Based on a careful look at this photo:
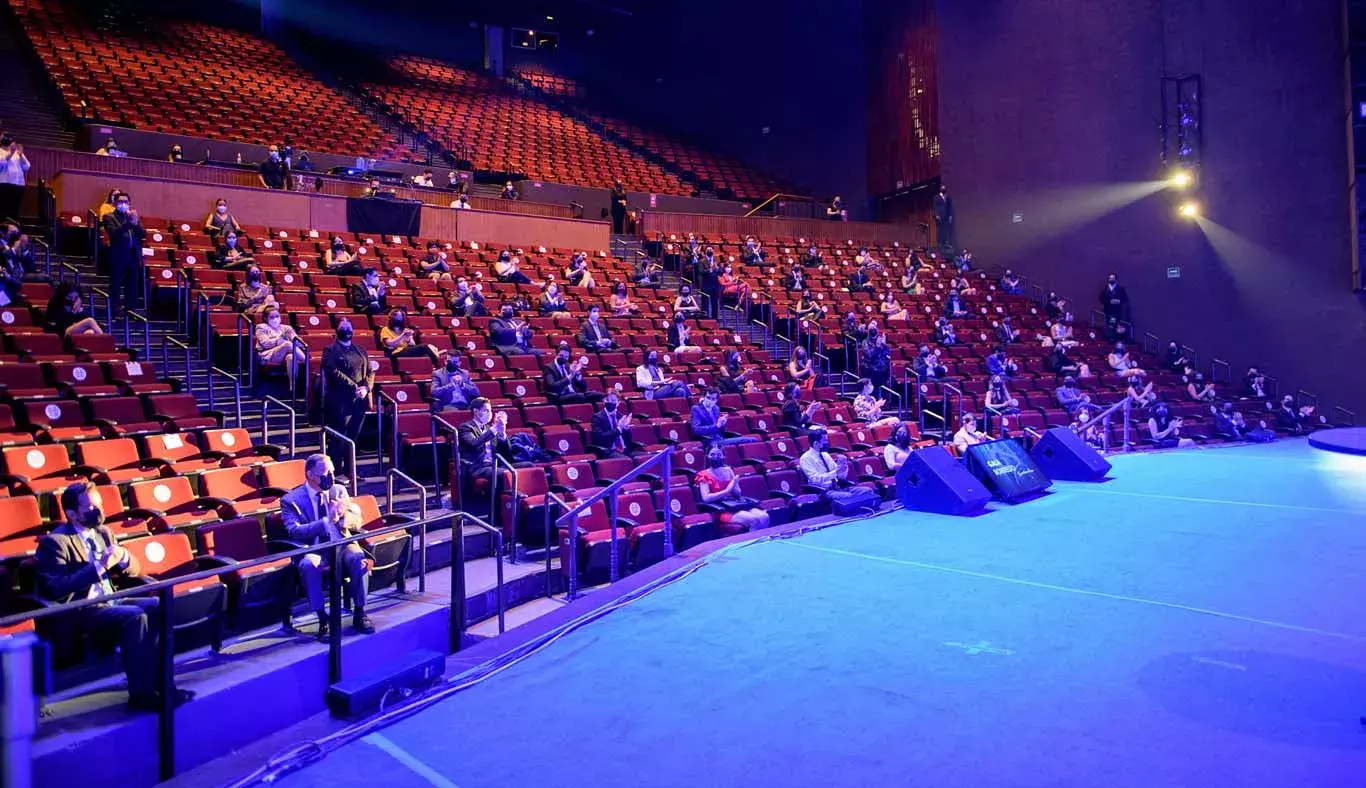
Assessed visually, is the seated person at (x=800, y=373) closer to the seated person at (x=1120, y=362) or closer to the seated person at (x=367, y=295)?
the seated person at (x=367, y=295)

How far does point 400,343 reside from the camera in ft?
28.8

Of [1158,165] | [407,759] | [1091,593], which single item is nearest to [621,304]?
[1091,593]

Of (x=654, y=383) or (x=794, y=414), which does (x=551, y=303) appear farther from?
(x=794, y=414)

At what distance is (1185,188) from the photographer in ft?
51.8

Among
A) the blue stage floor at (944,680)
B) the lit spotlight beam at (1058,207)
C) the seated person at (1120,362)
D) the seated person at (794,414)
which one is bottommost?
the blue stage floor at (944,680)

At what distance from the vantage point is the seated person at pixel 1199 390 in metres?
14.1

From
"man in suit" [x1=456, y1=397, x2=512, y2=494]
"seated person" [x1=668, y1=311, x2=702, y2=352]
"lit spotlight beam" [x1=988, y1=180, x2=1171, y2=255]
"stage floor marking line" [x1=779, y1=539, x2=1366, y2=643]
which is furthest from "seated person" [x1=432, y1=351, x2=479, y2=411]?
"lit spotlight beam" [x1=988, y1=180, x2=1171, y2=255]

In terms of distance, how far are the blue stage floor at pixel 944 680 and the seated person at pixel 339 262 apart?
6171 mm

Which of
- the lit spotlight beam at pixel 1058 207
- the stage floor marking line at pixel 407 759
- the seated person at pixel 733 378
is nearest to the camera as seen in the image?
the stage floor marking line at pixel 407 759

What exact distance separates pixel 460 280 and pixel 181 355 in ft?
10.4

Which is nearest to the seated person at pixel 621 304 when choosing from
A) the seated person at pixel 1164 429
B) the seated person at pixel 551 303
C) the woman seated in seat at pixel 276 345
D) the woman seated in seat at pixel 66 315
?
the seated person at pixel 551 303

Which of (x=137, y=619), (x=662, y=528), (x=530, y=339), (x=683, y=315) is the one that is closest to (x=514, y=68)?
(x=683, y=315)

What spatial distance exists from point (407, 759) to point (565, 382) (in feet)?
19.6

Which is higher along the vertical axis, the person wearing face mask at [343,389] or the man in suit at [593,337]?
the man in suit at [593,337]
